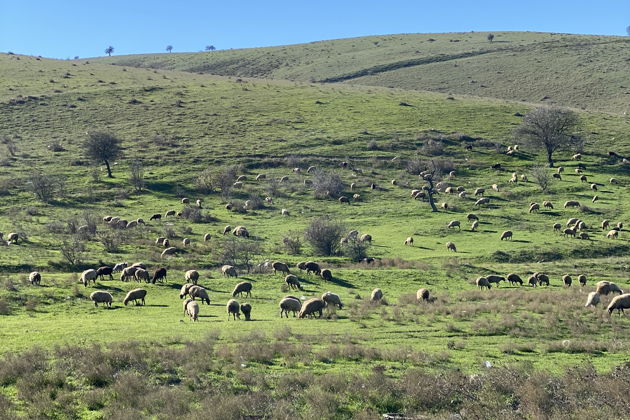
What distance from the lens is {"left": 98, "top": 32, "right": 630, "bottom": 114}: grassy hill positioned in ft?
414

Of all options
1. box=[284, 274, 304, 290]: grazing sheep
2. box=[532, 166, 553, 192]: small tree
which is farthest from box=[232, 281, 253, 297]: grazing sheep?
box=[532, 166, 553, 192]: small tree

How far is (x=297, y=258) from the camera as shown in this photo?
139ft

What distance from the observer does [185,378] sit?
630 inches

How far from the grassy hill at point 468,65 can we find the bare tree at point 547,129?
37584 millimetres

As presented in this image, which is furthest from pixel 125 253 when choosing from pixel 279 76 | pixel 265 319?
pixel 279 76

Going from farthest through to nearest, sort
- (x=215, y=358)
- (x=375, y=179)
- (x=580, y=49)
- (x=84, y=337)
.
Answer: (x=580, y=49), (x=375, y=179), (x=84, y=337), (x=215, y=358)

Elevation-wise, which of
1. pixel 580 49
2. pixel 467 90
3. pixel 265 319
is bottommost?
pixel 265 319

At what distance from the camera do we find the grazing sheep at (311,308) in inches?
1038

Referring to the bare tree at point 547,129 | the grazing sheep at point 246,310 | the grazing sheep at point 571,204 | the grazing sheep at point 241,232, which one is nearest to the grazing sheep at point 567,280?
the grazing sheep at point 246,310

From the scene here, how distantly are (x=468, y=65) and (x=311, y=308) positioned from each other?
139414 mm

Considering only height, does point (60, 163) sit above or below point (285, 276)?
above

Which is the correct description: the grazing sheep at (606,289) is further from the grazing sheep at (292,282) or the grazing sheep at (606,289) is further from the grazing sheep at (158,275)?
the grazing sheep at (158,275)

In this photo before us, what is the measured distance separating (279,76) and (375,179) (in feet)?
319

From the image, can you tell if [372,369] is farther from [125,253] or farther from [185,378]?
[125,253]
